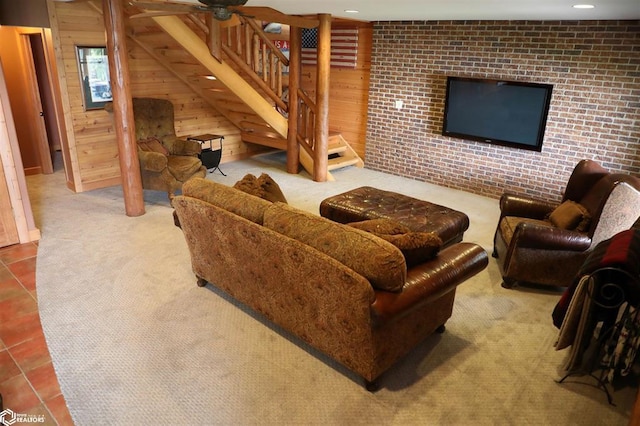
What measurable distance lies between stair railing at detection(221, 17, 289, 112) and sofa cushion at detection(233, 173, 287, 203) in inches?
104

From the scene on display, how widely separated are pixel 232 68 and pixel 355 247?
Answer: 426 centimetres

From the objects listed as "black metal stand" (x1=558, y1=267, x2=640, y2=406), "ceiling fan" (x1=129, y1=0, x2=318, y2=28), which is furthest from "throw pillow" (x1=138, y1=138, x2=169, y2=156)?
"black metal stand" (x1=558, y1=267, x2=640, y2=406)

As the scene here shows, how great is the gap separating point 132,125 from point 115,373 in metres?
2.85

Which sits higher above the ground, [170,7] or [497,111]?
[170,7]

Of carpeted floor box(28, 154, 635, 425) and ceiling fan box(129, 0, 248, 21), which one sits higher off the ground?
ceiling fan box(129, 0, 248, 21)

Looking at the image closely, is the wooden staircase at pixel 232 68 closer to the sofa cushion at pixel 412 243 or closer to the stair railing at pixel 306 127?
the stair railing at pixel 306 127

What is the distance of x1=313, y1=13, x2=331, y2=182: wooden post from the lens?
19.2 feet

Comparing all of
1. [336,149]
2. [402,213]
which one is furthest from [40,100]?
[402,213]

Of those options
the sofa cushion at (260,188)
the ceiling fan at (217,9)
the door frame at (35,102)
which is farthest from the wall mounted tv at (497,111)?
the door frame at (35,102)

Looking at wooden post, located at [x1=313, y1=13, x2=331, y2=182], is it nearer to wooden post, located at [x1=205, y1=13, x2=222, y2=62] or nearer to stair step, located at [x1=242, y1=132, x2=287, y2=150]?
stair step, located at [x1=242, y1=132, x2=287, y2=150]

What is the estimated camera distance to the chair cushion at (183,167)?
17.0ft

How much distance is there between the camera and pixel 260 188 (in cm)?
327

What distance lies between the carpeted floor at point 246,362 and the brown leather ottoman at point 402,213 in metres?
0.48

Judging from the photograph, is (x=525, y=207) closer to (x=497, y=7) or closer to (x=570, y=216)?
(x=570, y=216)
